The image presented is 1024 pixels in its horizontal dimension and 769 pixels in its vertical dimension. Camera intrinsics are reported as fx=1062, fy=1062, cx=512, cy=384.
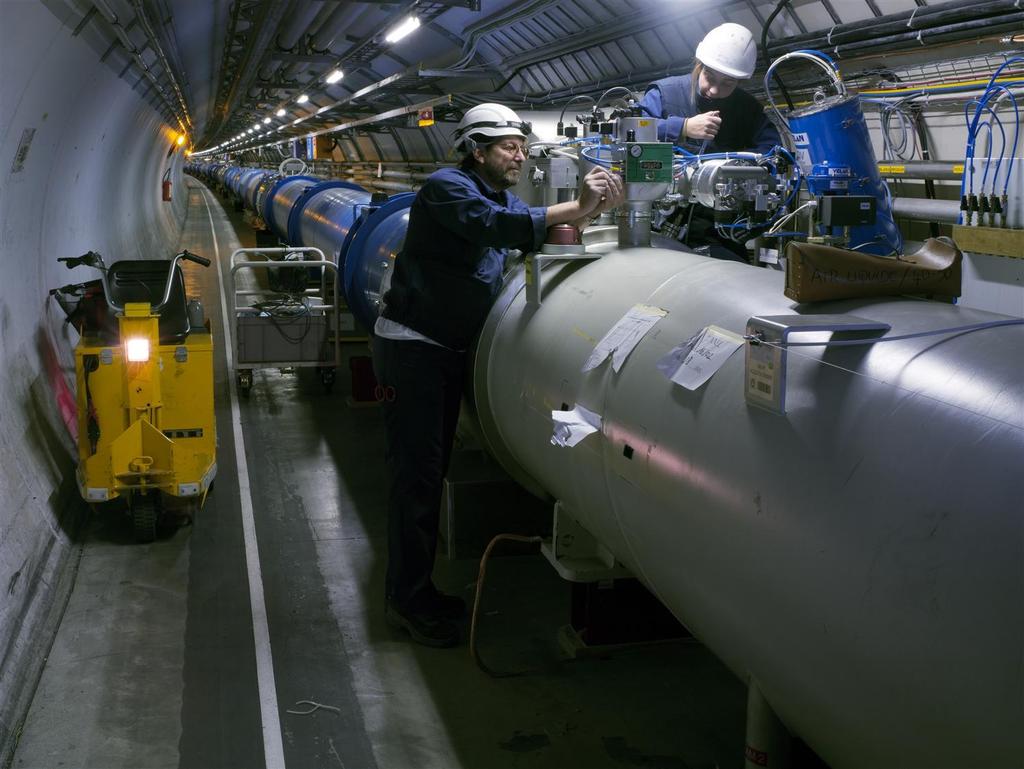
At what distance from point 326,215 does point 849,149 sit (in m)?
7.22

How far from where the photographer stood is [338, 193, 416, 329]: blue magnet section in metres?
6.36

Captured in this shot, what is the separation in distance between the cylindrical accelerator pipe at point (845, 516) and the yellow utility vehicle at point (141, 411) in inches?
110

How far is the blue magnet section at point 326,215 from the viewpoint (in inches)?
366

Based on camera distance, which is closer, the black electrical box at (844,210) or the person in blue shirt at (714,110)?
the black electrical box at (844,210)

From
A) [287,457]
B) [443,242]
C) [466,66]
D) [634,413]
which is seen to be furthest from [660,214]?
[466,66]

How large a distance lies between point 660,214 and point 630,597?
1.52m

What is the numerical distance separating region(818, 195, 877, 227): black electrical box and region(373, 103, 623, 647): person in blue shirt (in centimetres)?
83

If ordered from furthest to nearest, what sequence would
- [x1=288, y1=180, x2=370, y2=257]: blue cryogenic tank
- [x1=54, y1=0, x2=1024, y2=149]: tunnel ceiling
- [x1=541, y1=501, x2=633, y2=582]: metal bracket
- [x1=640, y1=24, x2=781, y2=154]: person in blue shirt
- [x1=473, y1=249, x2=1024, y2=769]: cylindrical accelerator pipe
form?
[x1=288, y1=180, x2=370, y2=257]: blue cryogenic tank < [x1=54, y1=0, x2=1024, y2=149]: tunnel ceiling < [x1=640, y1=24, x2=781, y2=154]: person in blue shirt < [x1=541, y1=501, x2=633, y2=582]: metal bracket < [x1=473, y1=249, x2=1024, y2=769]: cylindrical accelerator pipe

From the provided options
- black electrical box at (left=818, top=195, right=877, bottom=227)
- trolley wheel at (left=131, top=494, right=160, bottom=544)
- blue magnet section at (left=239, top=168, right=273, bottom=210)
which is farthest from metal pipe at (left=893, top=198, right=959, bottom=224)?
blue magnet section at (left=239, top=168, right=273, bottom=210)

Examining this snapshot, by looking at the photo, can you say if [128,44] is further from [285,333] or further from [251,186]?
[251,186]

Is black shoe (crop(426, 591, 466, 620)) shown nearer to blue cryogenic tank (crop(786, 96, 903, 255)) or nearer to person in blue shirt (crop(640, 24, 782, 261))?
person in blue shirt (crop(640, 24, 782, 261))

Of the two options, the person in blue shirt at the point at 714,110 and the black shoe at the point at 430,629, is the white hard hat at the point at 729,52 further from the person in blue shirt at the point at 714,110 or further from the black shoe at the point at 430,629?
the black shoe at the point at 430,629

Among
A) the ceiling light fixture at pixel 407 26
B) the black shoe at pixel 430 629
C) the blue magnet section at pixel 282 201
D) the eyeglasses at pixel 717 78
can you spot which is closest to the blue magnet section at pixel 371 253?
the eyeglasses at pixel 717 78

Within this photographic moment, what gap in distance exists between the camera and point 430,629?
4008 mm
